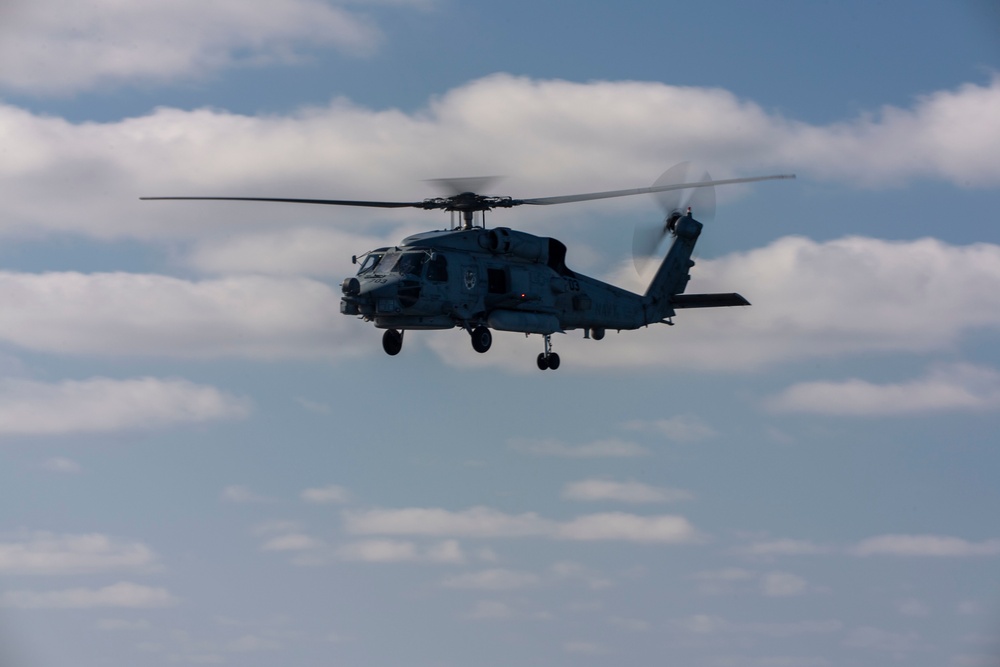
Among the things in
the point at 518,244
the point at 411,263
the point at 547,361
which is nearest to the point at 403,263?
the point at 411,263

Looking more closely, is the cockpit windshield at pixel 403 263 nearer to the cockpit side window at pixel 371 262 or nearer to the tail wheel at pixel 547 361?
the cockpit side window at pixel 371 262

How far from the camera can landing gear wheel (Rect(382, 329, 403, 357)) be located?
47.6 m

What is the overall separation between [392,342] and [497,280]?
4.94 meters

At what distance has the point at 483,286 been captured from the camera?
4941cm

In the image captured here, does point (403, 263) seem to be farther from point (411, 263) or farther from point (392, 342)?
point (392, 342)

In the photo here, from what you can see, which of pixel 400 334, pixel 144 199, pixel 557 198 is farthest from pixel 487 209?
pixel 144 199

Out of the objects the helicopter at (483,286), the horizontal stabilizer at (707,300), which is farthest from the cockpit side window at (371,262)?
the horizontal stabilizer at (707,300)

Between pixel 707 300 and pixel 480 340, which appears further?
pixel 707 300

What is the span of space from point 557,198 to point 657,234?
38.8 feet

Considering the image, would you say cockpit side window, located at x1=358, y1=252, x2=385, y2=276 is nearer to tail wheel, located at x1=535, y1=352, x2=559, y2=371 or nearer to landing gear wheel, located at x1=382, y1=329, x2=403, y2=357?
landing gear wheel, located at x1=382, y1=329, x2=403, y2=357

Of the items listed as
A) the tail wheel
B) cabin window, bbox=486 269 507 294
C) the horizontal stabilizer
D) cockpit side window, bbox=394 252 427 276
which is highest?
cockpit side window, bbox=394 252 427 276

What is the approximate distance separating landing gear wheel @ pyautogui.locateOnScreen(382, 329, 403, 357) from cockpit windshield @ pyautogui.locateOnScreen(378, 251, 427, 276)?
2293 millimetres

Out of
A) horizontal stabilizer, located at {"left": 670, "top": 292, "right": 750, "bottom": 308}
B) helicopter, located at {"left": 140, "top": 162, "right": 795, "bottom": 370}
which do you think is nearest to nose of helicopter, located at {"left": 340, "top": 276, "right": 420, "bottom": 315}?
helicopter, located at {"left": 140, "top": 162, "right": 795, "bottom": 370}

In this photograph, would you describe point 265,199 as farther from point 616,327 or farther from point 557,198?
point 616,327
